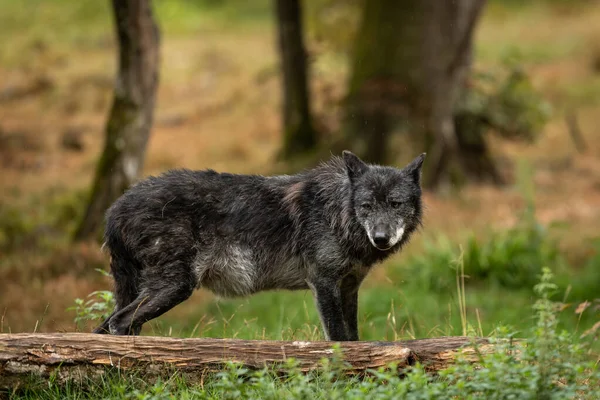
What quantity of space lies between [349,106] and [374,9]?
6.48 feet

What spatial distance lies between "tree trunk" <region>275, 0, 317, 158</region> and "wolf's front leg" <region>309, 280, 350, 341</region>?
1164 centimetres

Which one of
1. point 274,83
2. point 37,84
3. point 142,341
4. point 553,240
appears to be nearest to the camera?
point 142,341

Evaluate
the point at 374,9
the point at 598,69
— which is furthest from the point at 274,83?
the point at 374,9

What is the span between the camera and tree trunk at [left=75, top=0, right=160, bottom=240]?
1225 centimetres

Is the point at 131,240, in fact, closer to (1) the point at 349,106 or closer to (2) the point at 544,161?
(1) the point at 349,106

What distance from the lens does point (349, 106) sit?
634 inches

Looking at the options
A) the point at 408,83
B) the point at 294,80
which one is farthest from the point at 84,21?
the point at 408,83

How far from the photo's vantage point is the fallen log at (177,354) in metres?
5.72

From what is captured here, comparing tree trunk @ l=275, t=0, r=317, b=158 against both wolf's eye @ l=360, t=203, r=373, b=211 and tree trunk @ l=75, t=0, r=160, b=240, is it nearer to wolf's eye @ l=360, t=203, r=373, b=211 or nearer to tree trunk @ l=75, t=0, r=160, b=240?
tree trunk @ l=75, t=0, r=160, b=240

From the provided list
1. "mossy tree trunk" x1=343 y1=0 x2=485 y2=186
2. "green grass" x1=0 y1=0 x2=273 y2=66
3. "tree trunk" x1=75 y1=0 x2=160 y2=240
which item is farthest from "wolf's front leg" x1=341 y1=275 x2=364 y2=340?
"green grass" x1=0 y1=0 x2=273 y2=66

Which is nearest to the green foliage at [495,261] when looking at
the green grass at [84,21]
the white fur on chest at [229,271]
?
the white fur on chest at [229,271]

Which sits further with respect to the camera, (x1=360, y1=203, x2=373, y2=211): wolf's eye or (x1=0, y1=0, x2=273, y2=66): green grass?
(x1=0, y1=0, x2=273, y2=66): green grass

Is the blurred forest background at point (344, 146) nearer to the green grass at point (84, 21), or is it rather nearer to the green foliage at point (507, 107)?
the green foliage at point (507, 107)

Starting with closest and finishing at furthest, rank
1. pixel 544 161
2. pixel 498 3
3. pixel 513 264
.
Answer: pixel 513 264
pixel 544 161
pixel 498 3
